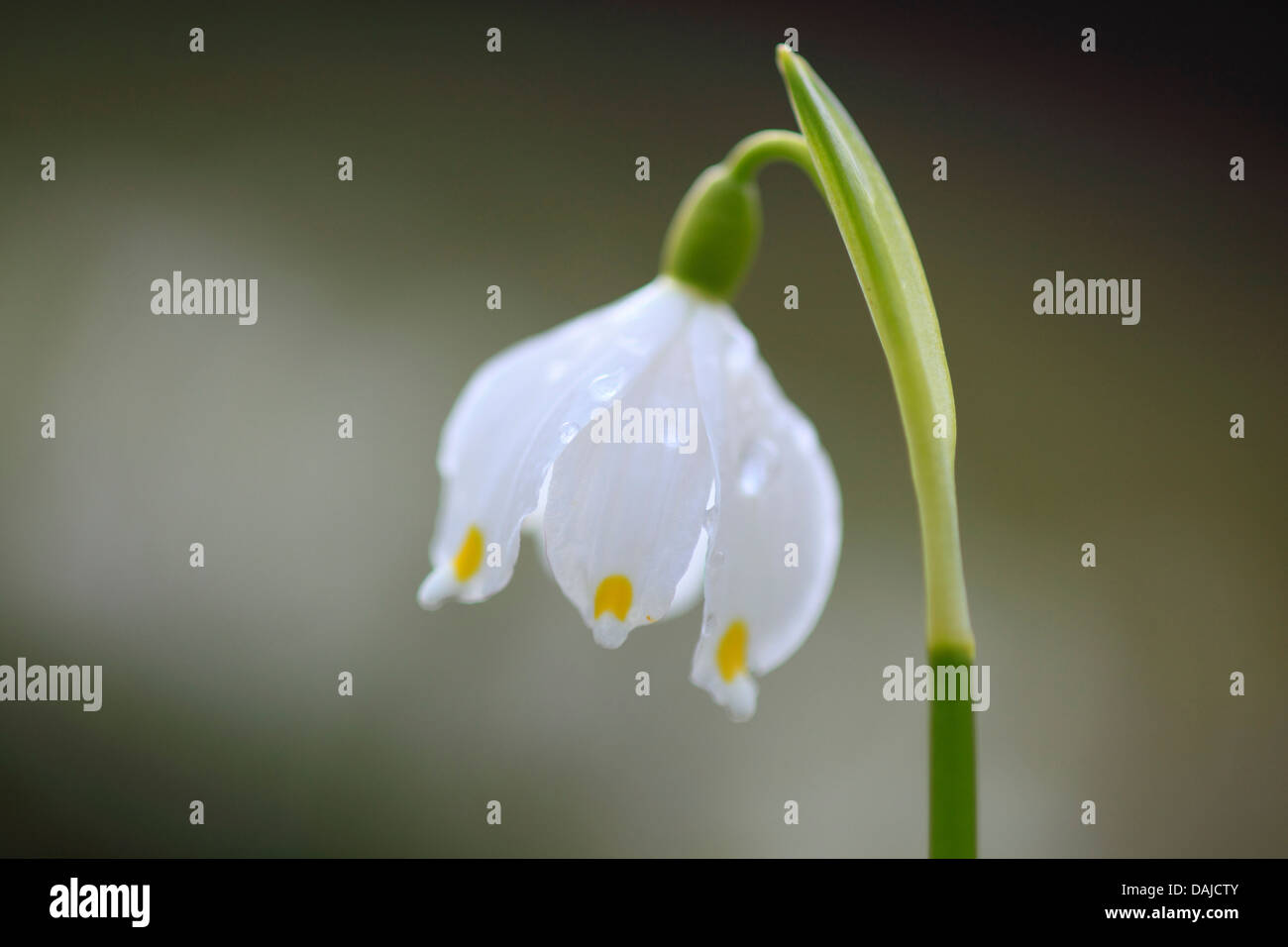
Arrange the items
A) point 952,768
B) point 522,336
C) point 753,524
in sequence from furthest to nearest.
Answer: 1. point 522,336
2. point 753,524
3. point 952,768

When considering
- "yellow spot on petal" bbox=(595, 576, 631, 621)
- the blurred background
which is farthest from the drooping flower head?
the blurred background

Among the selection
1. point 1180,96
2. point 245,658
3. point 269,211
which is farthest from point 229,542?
point 1180,96

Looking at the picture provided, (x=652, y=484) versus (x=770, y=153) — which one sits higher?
(x=770, y=153)

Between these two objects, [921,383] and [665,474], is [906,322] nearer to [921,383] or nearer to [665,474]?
[921,383]

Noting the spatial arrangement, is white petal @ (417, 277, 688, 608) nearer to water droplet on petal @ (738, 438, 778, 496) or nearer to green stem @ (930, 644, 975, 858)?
water droplet on petal @ (738, 438, 778, 496)

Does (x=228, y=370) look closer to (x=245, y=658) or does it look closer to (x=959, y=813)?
(x=245, y=658)

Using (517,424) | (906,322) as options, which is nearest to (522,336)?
(517,424)
